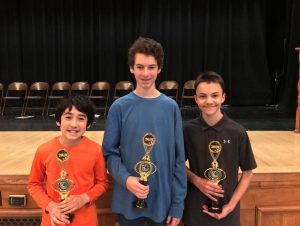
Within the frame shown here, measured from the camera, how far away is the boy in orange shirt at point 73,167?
1404 mm

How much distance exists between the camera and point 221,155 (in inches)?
57.9

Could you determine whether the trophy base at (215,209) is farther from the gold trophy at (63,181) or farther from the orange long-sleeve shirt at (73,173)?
the gold trophy at (63,181)

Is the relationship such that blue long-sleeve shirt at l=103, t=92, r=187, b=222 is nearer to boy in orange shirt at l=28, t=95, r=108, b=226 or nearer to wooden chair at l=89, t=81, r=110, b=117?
boy in orange shirt at l=28, t=95, r=108, b=226

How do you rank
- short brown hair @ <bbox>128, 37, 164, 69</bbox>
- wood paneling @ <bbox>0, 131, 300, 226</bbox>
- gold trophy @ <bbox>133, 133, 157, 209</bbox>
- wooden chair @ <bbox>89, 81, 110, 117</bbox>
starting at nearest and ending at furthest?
gold trophy @ <bbox>133, 133, 157, 209</bbox>
short brown hair @ <bbox>128, 37, 164, 69</bbox>
wood paneling @ <bbox>0, 131, 300, 226</bbox>
wooden chair @ <bbox>89, 81, 110, 117</bbox>

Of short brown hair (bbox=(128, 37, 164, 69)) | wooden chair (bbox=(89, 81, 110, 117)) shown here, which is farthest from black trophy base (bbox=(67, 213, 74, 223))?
wooden chair (bbox=(89, 81, 110, 117))

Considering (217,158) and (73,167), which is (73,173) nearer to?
(73,167)

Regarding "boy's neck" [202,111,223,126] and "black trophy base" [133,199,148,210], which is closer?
"black trophy base" [133,199,148,210]

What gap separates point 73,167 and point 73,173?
3cm

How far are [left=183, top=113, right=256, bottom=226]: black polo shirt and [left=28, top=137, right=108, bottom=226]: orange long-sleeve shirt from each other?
1.47 ft

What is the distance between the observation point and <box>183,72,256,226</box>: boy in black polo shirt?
4.78 feet

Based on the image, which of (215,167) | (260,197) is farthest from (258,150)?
(215,167)

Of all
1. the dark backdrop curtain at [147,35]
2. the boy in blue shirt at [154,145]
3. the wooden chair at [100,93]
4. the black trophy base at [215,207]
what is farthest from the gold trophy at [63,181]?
the dark backdrop curtain at [147,35]

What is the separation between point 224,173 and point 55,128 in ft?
12.2

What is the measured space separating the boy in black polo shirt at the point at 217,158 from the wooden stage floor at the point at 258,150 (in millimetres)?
513
